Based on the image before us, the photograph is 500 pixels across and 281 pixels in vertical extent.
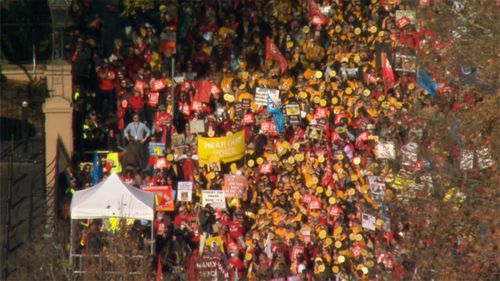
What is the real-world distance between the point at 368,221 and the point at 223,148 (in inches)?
154

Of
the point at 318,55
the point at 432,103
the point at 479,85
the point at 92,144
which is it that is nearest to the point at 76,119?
the point at 92,144

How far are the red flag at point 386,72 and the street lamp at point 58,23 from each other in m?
7.22

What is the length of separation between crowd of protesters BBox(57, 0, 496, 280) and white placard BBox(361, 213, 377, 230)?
0.06 meters

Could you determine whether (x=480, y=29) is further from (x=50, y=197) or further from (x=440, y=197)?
(x=50, y=197)

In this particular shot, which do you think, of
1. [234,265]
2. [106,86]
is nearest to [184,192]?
[234,265]

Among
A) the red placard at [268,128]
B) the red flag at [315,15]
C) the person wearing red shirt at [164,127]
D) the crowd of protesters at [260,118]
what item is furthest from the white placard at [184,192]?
the red flag at [315,15]

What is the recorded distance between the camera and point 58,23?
31797 mm

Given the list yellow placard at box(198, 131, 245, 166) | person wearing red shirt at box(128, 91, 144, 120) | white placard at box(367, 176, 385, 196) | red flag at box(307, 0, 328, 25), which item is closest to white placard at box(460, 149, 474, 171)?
white placard at box(367, 176, 385, 196)

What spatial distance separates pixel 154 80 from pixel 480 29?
1200 cm

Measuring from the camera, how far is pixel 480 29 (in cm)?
2242

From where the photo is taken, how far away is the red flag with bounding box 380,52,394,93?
32406 millimetres

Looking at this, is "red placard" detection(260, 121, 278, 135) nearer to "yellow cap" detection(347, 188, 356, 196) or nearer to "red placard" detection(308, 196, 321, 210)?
"red placard" detection(308, 196, 321, 210)

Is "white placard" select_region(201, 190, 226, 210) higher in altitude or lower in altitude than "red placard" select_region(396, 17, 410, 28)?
lower

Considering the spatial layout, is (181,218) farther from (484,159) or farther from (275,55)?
(484,159)
